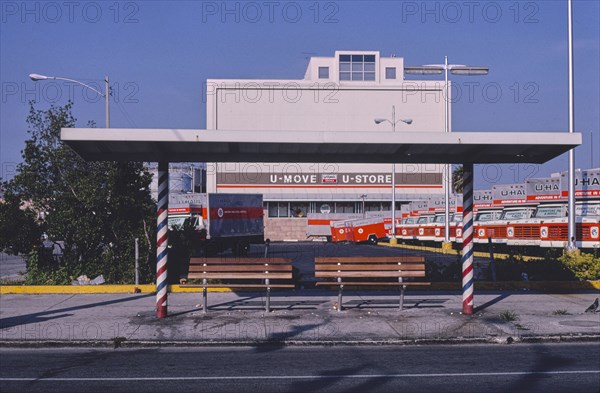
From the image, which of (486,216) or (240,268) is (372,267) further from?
(486,216)

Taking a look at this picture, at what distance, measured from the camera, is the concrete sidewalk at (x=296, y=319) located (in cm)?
1120

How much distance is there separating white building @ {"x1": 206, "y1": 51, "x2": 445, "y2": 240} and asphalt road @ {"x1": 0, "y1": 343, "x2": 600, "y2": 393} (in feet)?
193

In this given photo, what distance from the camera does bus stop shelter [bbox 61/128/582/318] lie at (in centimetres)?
1181

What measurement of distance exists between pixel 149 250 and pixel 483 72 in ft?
92.6

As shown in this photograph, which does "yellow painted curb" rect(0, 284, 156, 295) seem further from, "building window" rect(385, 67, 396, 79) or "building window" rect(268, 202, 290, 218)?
"building window" rect(385, 67, 396, 79)

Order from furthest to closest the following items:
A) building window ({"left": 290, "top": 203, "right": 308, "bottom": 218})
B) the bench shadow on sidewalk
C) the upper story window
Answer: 1. the upper story window
2. building window ({"left": 290, "top": 203, "right": 308, "bottom": 218})
3. the bench shadow on sidewalk

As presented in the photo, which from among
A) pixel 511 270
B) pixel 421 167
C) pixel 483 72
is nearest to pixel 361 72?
pixel 421 167

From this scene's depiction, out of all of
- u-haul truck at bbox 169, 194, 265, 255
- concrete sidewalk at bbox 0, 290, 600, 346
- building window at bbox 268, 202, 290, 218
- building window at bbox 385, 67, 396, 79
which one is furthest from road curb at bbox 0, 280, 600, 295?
building window at bbox 385, 67, 396, 79

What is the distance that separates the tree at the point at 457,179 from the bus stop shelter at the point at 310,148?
53.4 m

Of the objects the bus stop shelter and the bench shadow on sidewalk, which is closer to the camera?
the bus stop shelter

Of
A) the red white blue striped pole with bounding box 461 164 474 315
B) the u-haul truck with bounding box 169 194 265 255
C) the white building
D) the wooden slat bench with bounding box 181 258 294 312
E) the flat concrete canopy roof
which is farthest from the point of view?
the white building

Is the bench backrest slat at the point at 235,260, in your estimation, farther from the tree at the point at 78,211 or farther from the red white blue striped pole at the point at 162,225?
the tree at the point at 78,211

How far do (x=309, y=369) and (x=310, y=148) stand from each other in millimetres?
4829

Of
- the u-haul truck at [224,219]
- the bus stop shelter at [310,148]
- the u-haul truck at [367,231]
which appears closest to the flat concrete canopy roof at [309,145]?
the bus stop shelter at [310,148]
